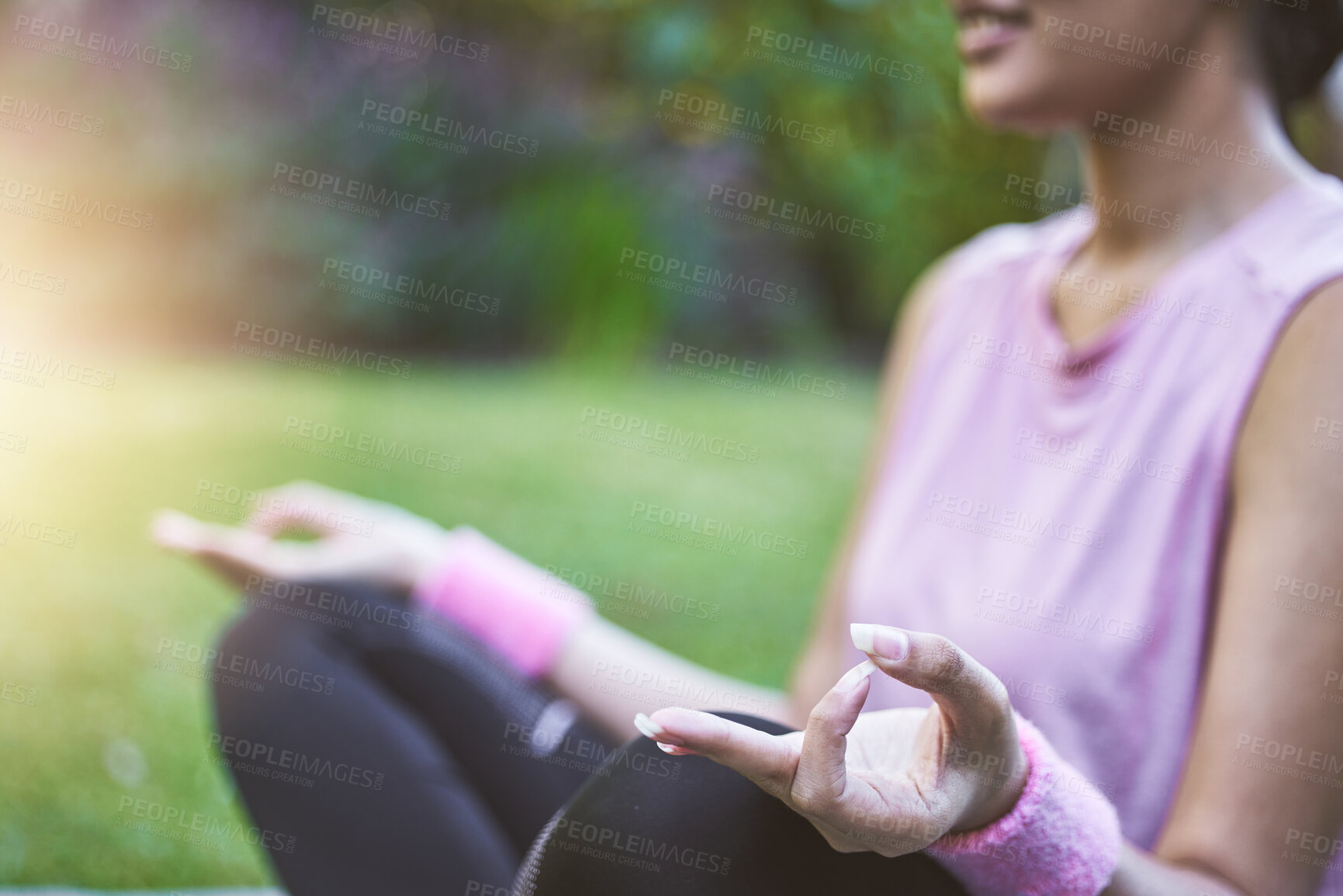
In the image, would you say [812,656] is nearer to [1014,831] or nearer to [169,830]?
[1014,831]

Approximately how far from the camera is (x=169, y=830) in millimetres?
2059

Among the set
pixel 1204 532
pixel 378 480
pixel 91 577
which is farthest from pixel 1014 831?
pixel 378 480

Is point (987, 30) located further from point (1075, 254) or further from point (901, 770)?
point (901, 770)

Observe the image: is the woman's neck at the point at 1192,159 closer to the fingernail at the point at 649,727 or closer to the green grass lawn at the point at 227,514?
the fingernail at the point at 649,727

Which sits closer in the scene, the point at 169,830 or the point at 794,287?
the point at 169,830

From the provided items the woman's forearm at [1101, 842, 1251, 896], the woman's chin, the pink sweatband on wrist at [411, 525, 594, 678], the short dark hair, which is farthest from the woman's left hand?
the short dark hair

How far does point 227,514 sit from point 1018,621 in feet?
9.42

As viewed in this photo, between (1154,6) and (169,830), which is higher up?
(1154,6)

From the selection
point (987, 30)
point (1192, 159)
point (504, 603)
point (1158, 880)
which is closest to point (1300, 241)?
point (1192, 159)

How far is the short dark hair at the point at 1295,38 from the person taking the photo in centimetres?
126

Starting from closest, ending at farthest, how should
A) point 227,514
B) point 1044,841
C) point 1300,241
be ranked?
point 1044,841
point 1300,241
point 227,514

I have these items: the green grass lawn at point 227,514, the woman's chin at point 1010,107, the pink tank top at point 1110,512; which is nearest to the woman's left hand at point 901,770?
the pink tank top at point 1110,512

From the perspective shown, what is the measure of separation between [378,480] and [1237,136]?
303 centimetres

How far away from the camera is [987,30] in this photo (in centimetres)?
133
